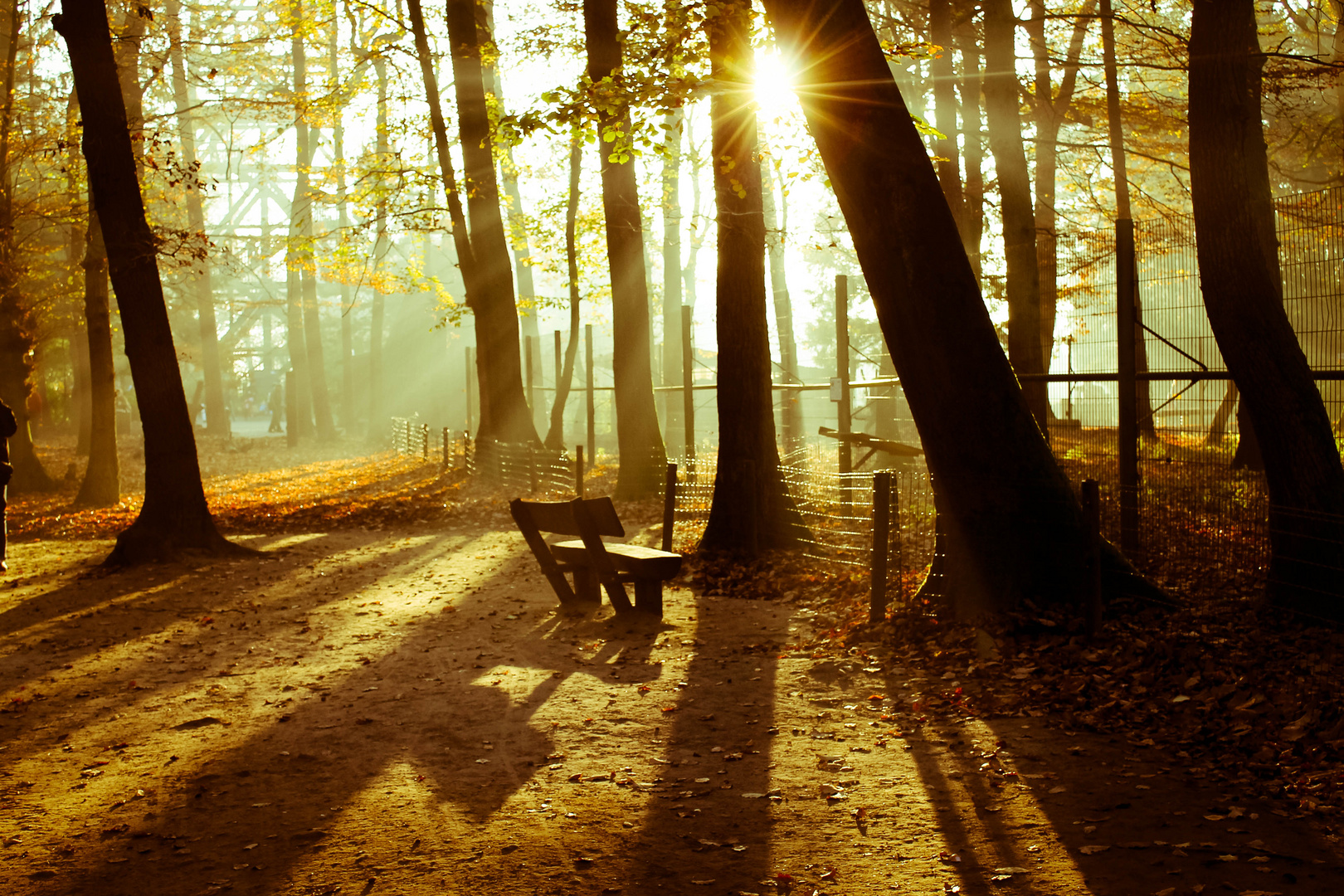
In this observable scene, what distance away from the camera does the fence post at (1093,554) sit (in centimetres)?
676

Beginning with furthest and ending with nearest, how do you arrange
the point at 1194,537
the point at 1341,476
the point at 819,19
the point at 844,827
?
1. the point at 1194,537
2. the point at 819,19
3. the point at 1341,476
4. the point at 844,827

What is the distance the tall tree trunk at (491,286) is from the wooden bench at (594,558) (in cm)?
1200

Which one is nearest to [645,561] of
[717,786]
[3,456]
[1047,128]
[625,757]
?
[625,757]

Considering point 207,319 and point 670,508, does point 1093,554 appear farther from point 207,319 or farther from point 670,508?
point 207,319

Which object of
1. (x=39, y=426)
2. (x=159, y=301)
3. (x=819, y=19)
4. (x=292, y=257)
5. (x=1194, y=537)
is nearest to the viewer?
(x=819, y=19)

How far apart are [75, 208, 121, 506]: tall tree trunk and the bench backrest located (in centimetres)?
1275

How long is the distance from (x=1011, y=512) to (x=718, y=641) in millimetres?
2266

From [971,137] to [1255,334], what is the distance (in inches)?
558

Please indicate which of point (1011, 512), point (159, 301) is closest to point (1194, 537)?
point (1011, 512)

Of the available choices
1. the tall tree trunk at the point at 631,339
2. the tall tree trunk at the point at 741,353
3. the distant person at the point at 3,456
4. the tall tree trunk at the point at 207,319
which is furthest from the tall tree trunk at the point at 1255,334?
the tall tree trunk at the point at 207,319

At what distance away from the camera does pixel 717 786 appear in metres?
4.91

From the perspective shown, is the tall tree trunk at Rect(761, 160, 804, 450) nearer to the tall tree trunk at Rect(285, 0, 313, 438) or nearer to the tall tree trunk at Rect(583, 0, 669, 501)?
the tall tree trunk at Rect(583, 0, 669, 501)

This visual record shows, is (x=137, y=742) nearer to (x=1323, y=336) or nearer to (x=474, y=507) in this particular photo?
(x=1323, y=336)

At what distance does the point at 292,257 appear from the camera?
77.6ft
